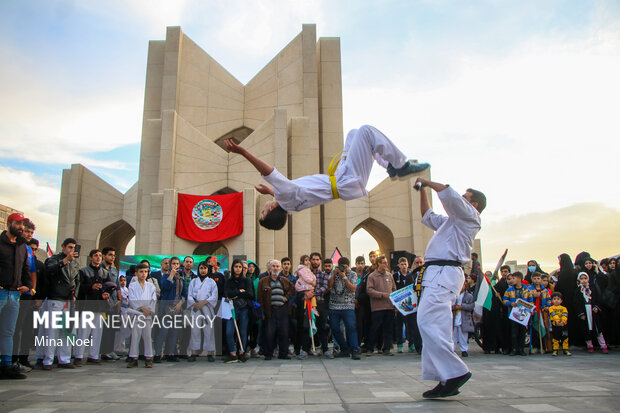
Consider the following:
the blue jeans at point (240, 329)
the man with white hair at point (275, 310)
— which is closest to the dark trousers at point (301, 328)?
the man with white hair at point (275, 310)

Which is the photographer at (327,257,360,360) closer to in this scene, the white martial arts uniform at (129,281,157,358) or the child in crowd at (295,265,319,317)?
the child in crowd at (295,265,319,317)

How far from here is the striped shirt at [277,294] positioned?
862 cm

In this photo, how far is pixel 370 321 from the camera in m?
9.73

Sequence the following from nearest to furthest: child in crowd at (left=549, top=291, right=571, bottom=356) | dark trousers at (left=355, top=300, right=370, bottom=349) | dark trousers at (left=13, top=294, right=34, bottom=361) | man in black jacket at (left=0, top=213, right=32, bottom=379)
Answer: man in black jacket at (left=0, top=213, right=32, bottom=379), dark trousers at (left=13, top=294, right=34, bottom=361), child in crowd at (left=549, top=291, right=571, bottom=356), dark trousers at (left=355, top=300, right=370, bottom=349)

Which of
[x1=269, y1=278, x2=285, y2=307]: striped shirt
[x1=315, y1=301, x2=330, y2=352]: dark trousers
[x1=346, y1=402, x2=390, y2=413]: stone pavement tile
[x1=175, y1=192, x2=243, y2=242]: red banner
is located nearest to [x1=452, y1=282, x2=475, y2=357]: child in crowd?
[x1=315, y1=301, x2=330, y2=352]: dark trousers

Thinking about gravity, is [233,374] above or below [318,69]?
below

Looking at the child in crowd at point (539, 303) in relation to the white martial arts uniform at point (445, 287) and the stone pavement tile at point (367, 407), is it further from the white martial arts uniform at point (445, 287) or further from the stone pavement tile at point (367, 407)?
the stone pavement tile at point (367, 407)

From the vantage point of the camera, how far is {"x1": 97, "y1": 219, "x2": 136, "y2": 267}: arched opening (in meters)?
28.1

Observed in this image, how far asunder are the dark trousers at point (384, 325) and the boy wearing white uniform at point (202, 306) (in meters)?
3.13

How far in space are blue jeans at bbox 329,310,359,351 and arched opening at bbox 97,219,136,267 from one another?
21000mm

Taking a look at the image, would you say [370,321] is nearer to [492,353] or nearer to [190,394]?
[492,353]

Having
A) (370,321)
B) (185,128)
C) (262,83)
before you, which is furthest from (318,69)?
(370,321)

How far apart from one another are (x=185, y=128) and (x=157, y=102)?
4992 mm

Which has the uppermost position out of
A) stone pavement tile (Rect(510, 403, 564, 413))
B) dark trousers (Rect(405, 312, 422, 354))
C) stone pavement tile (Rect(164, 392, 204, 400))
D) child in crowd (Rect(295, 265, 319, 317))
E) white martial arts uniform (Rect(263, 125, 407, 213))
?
white martial arts uniform (Rect(263, 125, 407, 213))
